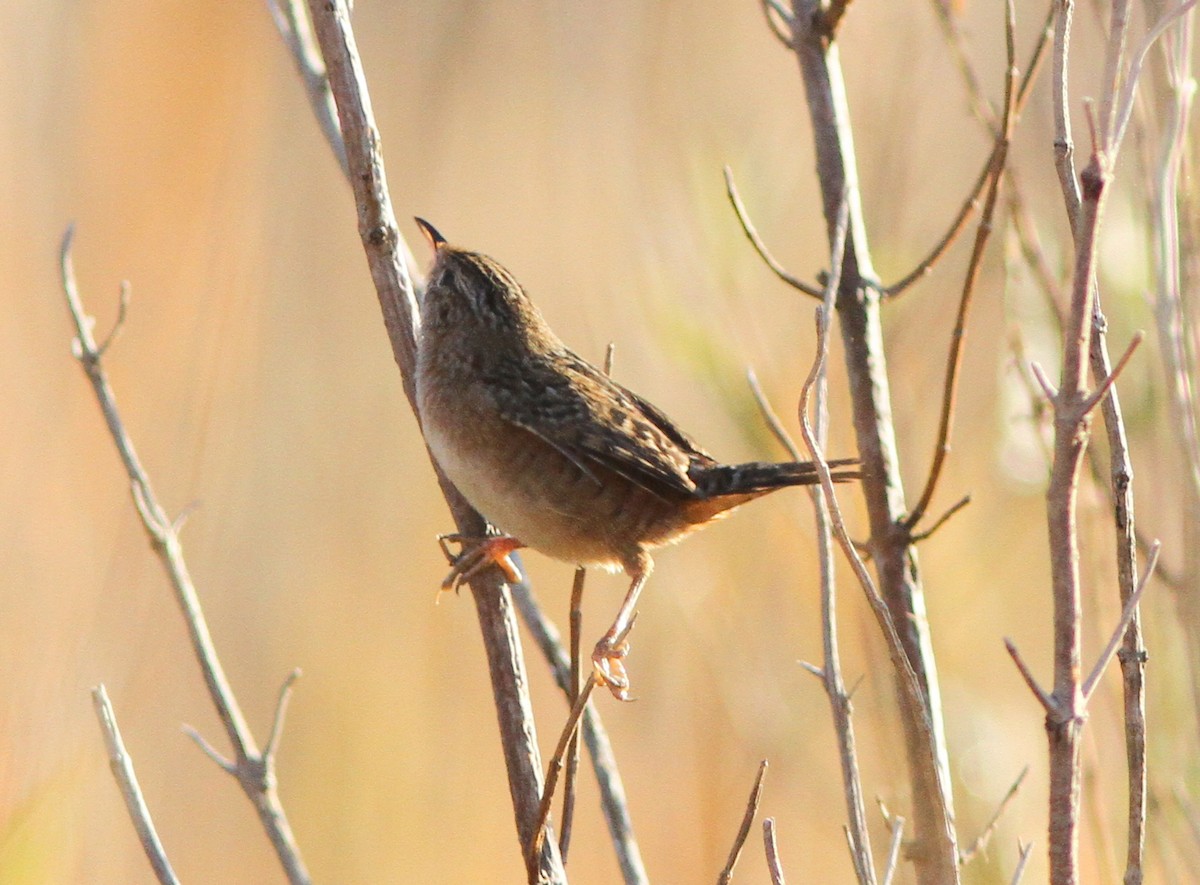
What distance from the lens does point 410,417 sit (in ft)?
15.1

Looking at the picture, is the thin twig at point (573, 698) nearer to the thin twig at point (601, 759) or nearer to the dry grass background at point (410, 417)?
the thin twig at point (601, 759)

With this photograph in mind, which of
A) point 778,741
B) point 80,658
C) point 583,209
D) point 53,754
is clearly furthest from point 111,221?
point 778,741

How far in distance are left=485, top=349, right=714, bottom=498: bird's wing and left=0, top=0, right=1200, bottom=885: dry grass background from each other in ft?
0.59

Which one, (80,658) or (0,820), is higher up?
(80,658)

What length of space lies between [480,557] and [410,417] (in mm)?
2528

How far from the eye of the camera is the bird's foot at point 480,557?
84.2 inches

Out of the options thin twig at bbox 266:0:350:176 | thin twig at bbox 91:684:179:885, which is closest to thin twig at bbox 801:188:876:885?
thin twig at bbox 91:684:179:885

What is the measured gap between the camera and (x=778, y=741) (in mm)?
3109

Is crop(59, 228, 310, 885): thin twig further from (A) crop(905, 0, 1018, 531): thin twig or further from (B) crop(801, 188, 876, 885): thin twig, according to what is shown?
(A) crop(905, 0, 1018, 531): thin twig

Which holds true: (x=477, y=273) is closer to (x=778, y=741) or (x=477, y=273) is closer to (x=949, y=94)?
(x=778, y=741)

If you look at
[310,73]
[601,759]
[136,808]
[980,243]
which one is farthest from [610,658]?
[310,73]

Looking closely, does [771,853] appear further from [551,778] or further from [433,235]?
Answer: [433,235]

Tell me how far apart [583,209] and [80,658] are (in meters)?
A: 2.50

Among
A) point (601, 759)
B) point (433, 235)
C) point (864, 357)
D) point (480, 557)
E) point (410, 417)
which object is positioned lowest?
point (601, 759)
